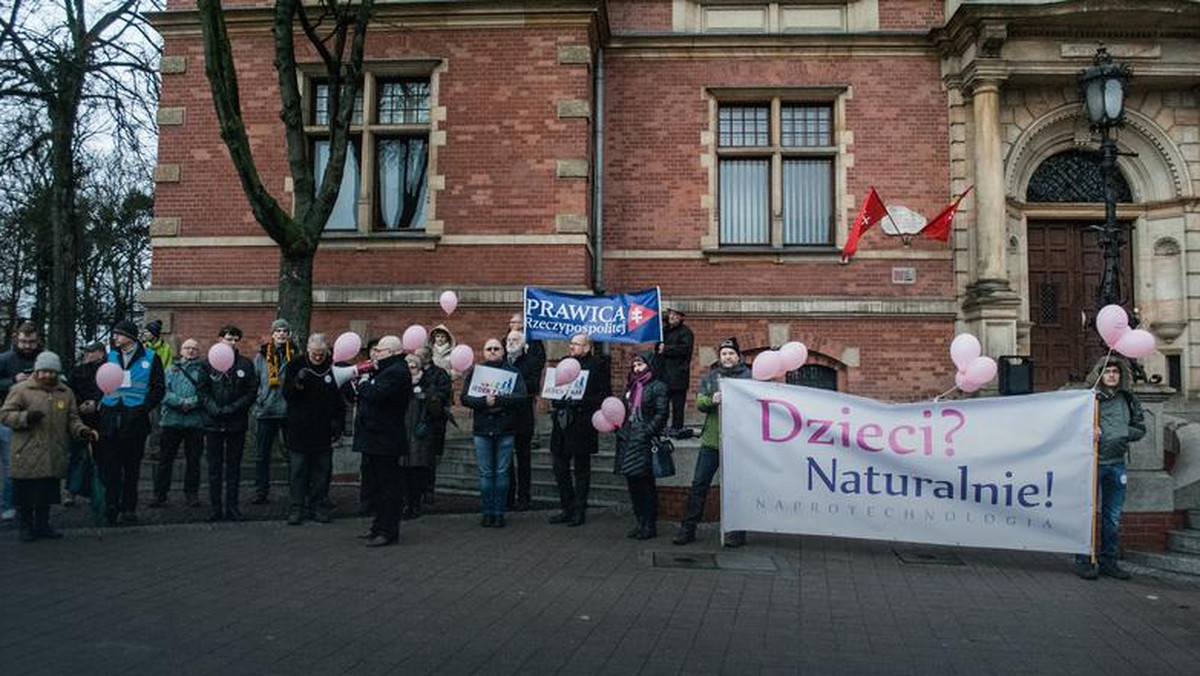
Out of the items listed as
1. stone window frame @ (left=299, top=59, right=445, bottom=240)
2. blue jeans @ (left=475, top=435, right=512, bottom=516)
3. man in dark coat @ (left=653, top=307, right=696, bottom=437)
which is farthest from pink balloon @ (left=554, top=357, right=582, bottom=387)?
stone window frame @ (left=299, top=59, right=445, bottom=240)

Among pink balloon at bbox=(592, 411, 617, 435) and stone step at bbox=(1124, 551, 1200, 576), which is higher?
pink balloon at bbox=(592, 411, 617, 435)

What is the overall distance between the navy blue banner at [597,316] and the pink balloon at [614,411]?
294 cm

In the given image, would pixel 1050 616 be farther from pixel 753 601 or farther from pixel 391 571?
pixel 391 571

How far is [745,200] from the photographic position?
49.8 feet

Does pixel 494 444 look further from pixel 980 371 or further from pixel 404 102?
pixel 404 102

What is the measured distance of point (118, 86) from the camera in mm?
18328

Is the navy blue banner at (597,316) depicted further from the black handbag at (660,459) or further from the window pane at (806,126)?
the window pane at (806,126)

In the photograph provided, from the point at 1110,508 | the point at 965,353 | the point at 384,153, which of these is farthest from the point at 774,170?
the point at 1110,508

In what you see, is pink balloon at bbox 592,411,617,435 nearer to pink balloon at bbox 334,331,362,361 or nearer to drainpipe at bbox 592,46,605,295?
pink balloon at bbox 334,331,362,361

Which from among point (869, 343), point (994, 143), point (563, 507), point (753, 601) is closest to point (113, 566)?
point (563, 507)

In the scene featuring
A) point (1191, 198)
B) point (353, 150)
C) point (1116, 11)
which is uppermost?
point (1116, 11)

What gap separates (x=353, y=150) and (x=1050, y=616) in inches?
498

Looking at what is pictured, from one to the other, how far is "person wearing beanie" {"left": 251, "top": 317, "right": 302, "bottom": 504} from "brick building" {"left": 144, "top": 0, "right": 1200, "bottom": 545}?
13.9ft

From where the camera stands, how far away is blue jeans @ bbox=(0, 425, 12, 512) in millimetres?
8945
